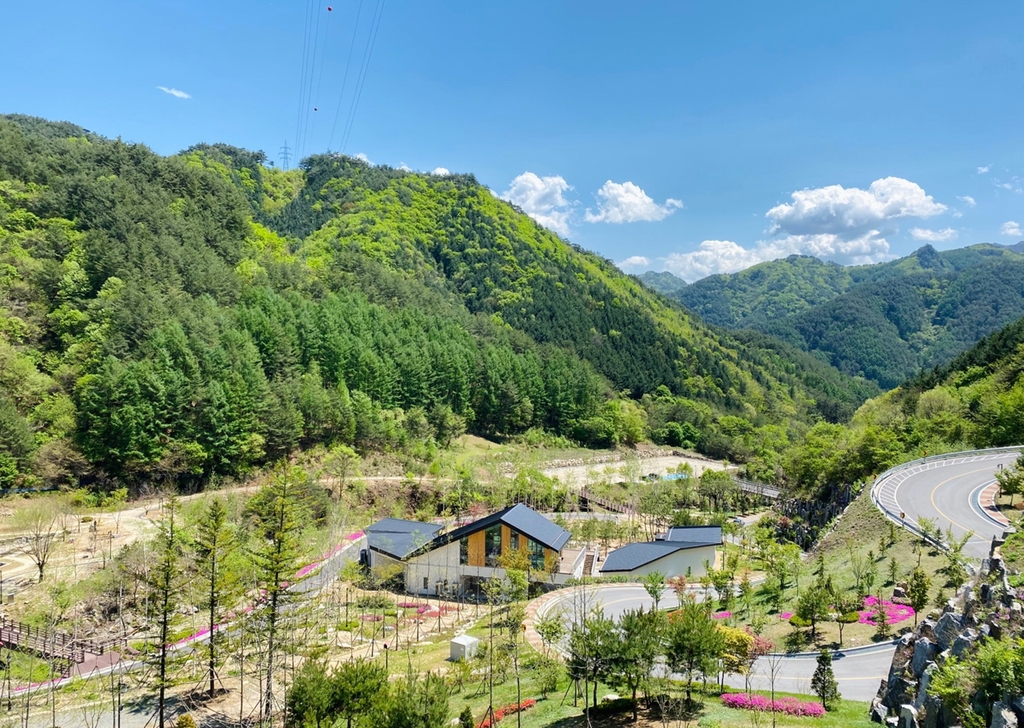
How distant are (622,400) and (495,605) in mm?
74873

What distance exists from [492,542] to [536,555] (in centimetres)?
293

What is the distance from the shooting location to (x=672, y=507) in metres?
57.4

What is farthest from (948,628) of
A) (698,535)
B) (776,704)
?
(698,535)

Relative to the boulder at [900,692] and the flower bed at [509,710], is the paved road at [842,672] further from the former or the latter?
the flower bed at [509,710]

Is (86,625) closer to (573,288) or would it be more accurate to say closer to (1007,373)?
(1007,373)

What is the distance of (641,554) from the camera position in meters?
39.6

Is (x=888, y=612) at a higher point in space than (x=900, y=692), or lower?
lower

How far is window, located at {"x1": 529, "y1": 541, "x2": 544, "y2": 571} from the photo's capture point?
37.7m

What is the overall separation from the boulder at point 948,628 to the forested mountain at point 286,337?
51339mm

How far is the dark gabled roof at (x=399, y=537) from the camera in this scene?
38.4 m

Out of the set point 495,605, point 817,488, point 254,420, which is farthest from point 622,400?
point 495,605

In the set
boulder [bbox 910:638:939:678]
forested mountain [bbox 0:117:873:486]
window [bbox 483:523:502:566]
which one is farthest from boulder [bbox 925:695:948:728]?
forested mountain [bbox 0:117:873:486]

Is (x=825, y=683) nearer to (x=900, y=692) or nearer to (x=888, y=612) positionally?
(x=900, y=692)

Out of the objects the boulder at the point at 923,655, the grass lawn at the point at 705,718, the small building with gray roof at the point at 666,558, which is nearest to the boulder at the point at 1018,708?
the boulder at the point at 923,655
